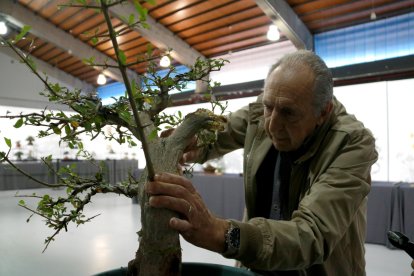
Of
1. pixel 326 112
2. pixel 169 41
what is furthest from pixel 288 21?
pixel 326 112

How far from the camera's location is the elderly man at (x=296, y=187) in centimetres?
62

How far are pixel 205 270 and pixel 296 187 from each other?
14.3 inches

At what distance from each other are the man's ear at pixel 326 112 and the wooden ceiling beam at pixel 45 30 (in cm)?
704

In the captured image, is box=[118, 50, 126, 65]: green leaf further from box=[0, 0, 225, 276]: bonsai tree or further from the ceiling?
the ceiling

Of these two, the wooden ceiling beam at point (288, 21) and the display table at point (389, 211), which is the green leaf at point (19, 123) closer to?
the display table at point (389, 211)

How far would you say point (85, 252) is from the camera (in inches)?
130

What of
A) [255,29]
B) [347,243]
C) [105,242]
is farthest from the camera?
[255,29]

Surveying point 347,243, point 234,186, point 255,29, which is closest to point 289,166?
point 347,243

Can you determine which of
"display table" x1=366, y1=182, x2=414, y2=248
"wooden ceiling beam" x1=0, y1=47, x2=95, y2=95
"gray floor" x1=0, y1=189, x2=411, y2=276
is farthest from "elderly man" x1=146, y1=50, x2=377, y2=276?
"wooden ceiling beam" x1=0, y1=47, x2=95, y2=95

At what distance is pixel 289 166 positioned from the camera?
104cm

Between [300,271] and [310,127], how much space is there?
414 mm

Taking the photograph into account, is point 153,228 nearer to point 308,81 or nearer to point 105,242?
point 308,81

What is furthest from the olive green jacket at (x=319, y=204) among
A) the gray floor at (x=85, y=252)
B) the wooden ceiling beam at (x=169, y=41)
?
the wooden ceiling beam at (x=169, y=41)

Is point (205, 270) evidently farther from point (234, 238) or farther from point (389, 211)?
point (389, 211)
